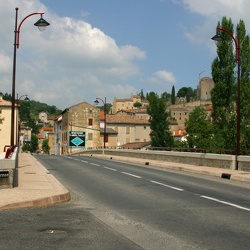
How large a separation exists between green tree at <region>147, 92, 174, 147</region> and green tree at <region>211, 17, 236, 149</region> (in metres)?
29.1

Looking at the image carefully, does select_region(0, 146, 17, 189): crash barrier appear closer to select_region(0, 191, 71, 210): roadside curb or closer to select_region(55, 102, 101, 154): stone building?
select_region(0, 191, 71, 210): roadside curb

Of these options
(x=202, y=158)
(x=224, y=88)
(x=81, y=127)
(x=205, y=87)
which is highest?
(x=205, y=87)

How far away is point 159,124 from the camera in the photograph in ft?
286

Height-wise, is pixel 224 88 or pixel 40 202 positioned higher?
pixel 224 88

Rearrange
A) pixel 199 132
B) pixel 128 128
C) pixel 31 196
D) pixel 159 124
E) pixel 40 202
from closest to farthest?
pixel 40 202 < pixel 31 196 < pixel 199 132 < pixel 159 124 < pixel 128 128

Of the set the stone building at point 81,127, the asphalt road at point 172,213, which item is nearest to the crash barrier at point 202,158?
the asphalt road at point 172,213

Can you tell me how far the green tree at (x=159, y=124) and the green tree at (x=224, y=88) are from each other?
29.1 m

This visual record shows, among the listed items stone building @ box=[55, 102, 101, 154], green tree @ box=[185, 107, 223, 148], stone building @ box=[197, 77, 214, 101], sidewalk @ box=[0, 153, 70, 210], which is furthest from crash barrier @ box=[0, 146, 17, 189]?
stone building @ box=[197, 77, 214, 101]

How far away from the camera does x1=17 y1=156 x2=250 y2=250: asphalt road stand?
690 centimetres

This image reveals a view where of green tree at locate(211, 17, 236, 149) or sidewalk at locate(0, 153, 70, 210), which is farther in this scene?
green tree at locate(211, 17, 236, 149)

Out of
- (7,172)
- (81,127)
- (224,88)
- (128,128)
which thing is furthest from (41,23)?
(128,128)

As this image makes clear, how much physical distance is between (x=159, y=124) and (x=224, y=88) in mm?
32823

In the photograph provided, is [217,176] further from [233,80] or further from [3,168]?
[233,80]

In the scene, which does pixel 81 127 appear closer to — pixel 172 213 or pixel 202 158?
pixel 202 158
